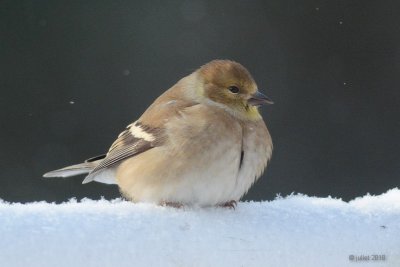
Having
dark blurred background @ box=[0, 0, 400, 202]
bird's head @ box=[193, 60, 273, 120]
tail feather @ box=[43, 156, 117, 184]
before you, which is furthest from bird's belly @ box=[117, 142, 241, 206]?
dark blurred background @ box=[0, 0, 400, 202]

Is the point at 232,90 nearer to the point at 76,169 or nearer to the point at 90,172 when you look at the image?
the point at 90,172

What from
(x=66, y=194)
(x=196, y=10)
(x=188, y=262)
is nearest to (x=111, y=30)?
(x=196, y=10)

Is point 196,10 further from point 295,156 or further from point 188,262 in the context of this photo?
point 188,262

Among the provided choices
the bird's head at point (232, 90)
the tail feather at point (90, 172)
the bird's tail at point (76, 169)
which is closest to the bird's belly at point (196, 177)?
the bird's head at point (232, 90)

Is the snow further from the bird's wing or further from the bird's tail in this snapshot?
the bird's tail

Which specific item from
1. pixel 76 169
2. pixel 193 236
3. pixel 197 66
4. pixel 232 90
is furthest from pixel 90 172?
pixel 197 66

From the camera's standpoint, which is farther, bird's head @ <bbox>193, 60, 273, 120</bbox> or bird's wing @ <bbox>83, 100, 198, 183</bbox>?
bird's head @ <bbox>193, 60, 273, 120</bbox>

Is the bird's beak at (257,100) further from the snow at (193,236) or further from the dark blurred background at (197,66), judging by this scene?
the dark blurred background at (197,66)

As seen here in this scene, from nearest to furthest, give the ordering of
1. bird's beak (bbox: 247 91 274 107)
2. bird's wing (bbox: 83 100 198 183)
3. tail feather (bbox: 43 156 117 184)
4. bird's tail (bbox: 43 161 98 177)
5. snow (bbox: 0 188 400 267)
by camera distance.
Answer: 1. snow (bbox: 0 188 400 267)
2. bird's wing (bbox: 83 100 198 183)
3. bird's beak (bbox: 247 91 274 107)
4. tail feather (bbox: 43 156 117 184)
5. bird's tail (bbox: 43 161 98 177)
